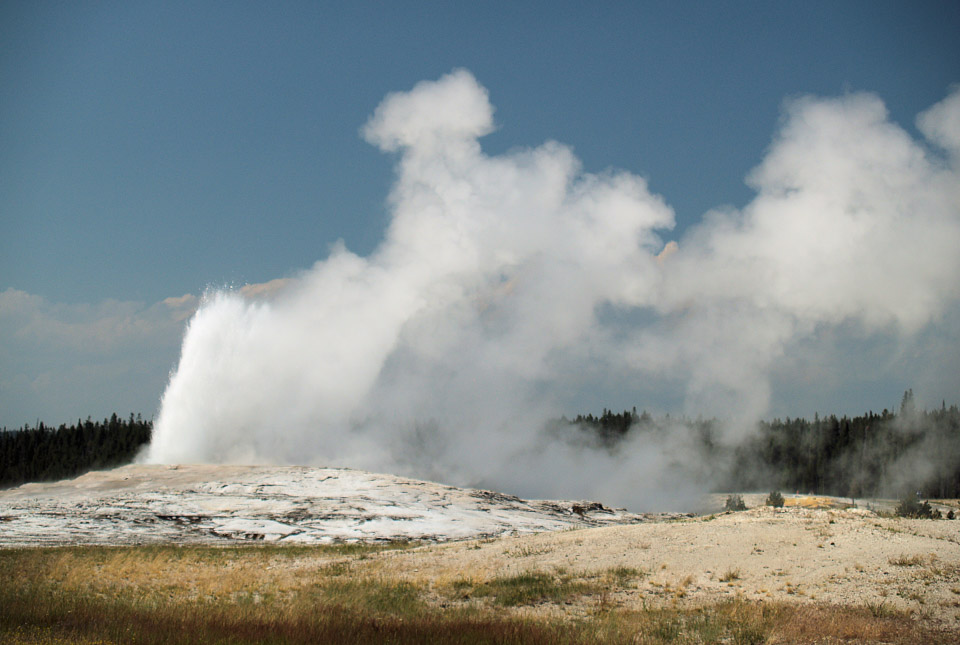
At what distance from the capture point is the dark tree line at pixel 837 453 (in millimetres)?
101750

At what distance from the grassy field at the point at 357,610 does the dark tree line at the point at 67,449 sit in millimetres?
88884

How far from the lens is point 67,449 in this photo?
11462cm

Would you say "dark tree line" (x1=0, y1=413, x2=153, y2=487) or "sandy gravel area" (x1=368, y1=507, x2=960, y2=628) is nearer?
"sandy gravel area" (x1=368, y1=507, x2=960, y2=628)

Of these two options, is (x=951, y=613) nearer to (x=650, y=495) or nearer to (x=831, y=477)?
(x=650, y=495)

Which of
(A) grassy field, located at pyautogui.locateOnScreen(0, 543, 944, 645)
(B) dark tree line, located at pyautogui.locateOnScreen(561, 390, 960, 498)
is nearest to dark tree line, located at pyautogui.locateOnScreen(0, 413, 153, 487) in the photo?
(B) dark tree line, located at pyautogui.locateOnScreen(561, 390, 960, 498)

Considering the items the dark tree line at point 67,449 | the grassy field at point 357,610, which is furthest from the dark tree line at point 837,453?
the grassy field at point 357,610

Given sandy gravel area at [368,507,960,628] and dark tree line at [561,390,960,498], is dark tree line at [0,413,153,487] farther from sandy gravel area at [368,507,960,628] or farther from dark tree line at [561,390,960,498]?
sandy gravel area at [368,507,960,628]

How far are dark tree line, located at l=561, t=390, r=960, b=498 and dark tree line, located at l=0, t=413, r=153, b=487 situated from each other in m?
68.5

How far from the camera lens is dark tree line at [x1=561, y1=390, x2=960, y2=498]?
334ft

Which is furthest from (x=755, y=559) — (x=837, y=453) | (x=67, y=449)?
(x=67, y=449)

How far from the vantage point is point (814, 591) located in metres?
19.5

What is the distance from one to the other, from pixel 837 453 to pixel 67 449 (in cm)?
12104

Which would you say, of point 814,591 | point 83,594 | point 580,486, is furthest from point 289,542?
point 580,486

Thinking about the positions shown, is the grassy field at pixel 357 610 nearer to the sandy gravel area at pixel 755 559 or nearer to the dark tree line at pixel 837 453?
the sandy gravel area at pixel 755 559
